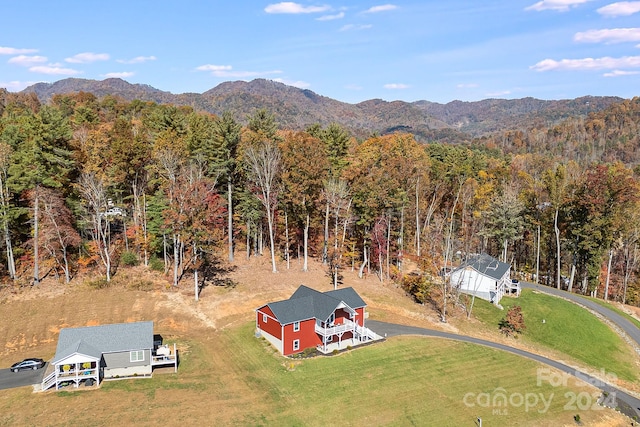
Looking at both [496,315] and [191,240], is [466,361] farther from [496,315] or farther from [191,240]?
[191,240]

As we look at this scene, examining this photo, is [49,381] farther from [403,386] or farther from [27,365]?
[403,386]

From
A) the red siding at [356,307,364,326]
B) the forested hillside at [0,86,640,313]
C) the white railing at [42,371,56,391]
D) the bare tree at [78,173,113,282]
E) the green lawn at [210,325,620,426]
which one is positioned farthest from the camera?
the forested hillside at [0,86,640,313]

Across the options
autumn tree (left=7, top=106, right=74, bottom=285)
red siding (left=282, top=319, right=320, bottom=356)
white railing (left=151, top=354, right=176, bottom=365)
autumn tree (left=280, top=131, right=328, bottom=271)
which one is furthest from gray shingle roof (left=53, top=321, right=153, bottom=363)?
autumn tree (left=280, top=131, right=328, bottom=271)

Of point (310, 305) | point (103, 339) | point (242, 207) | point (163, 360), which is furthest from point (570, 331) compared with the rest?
point (103, 339)

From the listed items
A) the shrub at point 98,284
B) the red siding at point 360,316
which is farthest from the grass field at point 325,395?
the shrub at point 98,284

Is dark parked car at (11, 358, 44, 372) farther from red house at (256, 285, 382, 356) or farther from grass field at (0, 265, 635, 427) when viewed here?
red house at (256, 285, 382, 356)

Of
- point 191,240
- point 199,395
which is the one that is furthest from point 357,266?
point 199,395
